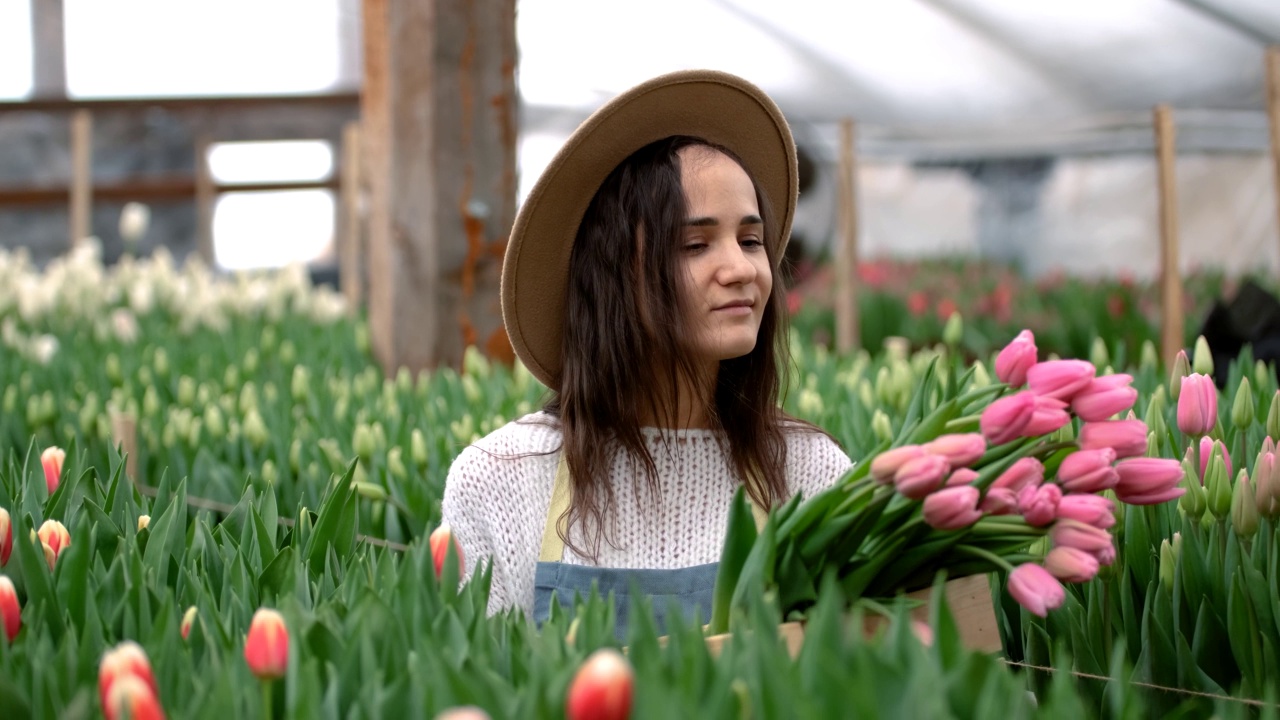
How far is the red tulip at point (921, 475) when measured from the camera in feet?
3.72

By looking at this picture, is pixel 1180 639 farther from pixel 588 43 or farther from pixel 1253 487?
pixel 588 43

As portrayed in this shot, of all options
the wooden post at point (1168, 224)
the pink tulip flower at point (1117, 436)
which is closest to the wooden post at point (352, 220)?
the wooden post at point (1168, 224)

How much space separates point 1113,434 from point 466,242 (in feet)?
9.63

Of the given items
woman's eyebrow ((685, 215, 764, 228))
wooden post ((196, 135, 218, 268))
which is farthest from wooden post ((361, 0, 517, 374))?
wooden post ((196, 135, 218, 268))

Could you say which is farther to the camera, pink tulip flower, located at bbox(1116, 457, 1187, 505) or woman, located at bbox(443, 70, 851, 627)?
woman, located at bbox(443, 70, 851, 627)

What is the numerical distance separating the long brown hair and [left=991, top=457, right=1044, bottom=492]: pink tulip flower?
542 millimetres

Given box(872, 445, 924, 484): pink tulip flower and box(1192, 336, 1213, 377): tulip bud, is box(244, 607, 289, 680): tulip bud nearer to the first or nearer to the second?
box(872, 445, 924, 484): pink tulip flower

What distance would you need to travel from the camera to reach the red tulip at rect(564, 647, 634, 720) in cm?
87

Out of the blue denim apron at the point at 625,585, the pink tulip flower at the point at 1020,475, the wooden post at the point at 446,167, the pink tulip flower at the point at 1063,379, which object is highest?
the wooden post at the point at 446,167

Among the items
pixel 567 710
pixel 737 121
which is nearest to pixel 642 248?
pixel 737 121

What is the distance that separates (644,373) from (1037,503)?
68cm

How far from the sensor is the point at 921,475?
44.8 inches

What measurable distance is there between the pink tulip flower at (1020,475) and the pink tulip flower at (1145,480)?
0.31 feet

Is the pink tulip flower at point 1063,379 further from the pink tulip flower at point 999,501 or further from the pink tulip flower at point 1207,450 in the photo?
the pink tulip flower at point 1207,450
